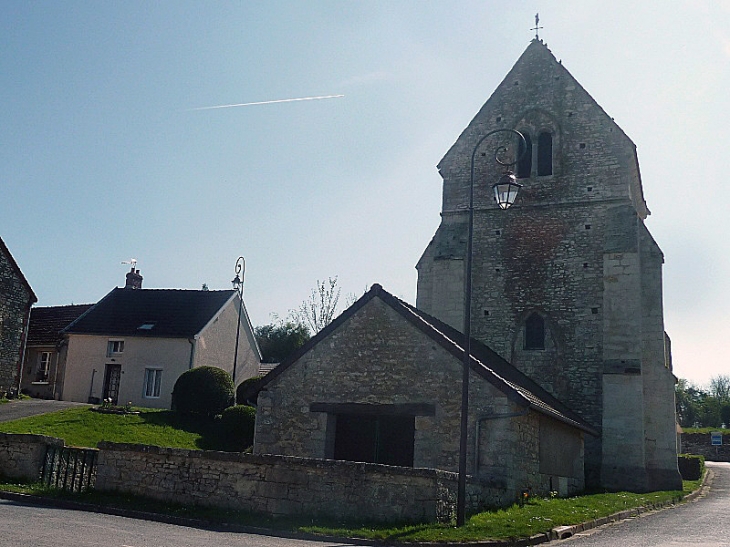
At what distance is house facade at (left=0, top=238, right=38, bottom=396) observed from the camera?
30.0 m

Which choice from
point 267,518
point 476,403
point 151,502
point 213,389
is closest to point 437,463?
point 476,403

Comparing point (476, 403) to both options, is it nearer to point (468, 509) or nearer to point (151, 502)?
point (468, 509)

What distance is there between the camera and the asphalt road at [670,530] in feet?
37.0

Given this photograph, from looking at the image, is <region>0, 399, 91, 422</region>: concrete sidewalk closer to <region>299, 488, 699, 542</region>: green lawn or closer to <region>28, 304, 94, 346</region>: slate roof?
<region>28, 304, 94, 346</region>: slate roof

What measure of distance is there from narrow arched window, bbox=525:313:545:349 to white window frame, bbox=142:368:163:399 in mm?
17655

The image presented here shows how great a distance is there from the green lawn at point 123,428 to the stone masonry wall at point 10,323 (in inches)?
216

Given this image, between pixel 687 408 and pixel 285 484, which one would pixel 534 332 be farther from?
pixel 687 408

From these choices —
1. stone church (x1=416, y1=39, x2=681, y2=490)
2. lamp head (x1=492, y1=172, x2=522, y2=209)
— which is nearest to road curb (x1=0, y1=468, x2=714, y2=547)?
lamp head (x1=492, y1=172, x2=522, y2=209)

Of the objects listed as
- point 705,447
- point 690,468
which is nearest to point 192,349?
point 690,468

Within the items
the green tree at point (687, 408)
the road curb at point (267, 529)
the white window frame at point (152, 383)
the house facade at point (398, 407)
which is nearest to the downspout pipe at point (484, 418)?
the house facade at point (398, 407)

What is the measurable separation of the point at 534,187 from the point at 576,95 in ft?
11.6

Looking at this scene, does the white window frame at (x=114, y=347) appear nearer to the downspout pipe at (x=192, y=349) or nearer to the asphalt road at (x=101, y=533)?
the downspout pipe at (x=192, y=349)

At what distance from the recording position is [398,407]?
52.4 ft

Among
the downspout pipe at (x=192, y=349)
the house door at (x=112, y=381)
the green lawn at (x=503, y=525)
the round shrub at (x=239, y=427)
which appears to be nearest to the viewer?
the green lawn at (x=503, y=525)
